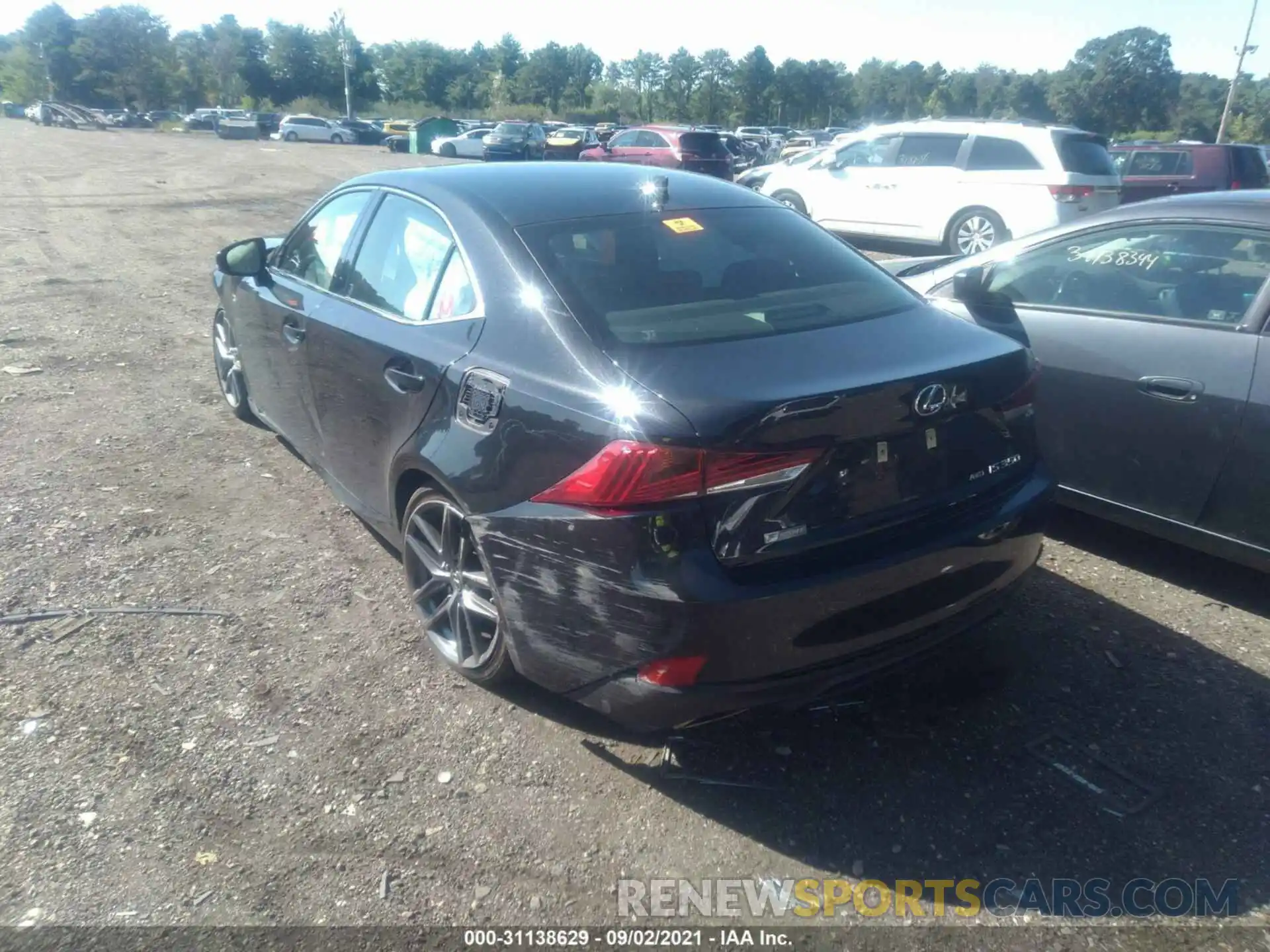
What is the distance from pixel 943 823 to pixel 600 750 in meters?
1.04

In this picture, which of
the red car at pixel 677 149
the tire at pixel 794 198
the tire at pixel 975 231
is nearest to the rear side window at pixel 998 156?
the tire at pixel 975 231

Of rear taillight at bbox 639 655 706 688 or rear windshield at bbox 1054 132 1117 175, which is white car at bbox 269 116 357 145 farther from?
rear taillight at bbox 639 655 706 688

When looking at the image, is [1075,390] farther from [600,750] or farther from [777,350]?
[600,750]

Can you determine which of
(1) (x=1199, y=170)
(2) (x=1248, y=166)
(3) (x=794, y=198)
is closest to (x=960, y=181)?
(3) (x=794, y=198)

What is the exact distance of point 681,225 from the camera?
3463mm

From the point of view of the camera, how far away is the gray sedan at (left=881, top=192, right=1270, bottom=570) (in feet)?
12.2

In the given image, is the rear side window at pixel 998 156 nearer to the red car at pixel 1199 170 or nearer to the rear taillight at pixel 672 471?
the red car at pixel 1199 170

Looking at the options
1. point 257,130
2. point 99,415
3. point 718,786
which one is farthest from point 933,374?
point 257,130

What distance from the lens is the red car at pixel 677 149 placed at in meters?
23.5

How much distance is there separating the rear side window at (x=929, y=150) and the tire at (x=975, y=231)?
79 centimetres

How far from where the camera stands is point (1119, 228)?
170 inches

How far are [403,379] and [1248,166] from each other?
1646 centimetres

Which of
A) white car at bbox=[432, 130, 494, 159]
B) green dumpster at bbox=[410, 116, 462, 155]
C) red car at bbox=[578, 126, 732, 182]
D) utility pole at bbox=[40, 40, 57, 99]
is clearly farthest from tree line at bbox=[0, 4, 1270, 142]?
red car at bbox=[578, 126, 732, 182]

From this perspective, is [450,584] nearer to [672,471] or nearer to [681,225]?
[672,471]
